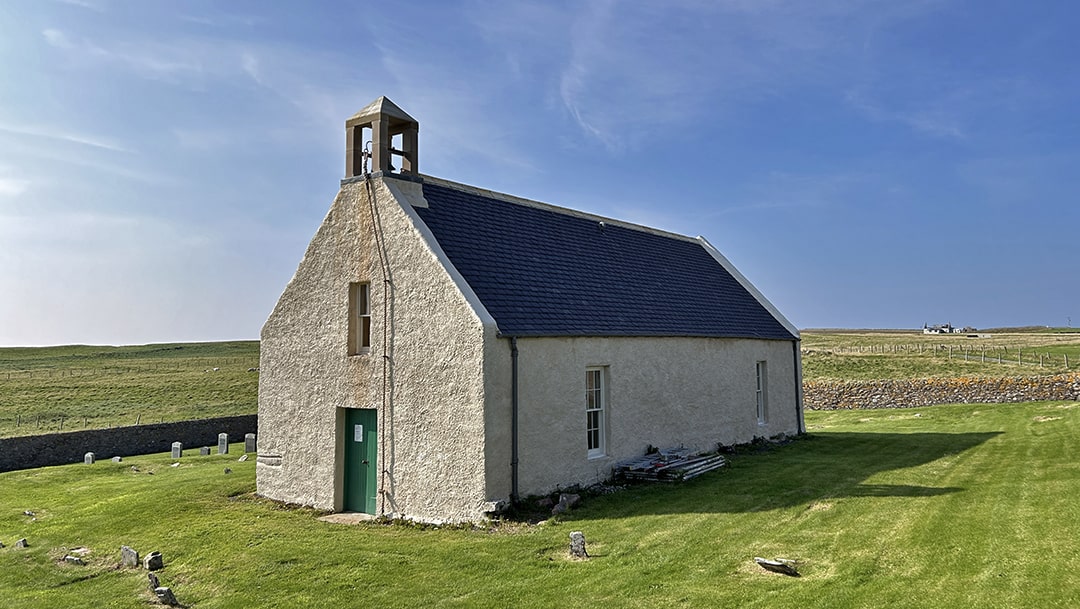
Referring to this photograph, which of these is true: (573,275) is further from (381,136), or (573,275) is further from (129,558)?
(129,558)

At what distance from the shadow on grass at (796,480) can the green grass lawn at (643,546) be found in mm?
87

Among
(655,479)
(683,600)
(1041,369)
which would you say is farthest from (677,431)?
(1041,369)

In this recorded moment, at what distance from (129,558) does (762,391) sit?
60.1 feet

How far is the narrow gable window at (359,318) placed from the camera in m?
14.8

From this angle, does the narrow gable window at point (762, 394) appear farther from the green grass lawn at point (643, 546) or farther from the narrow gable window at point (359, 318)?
A: the narrow gable window at point (359, 318)

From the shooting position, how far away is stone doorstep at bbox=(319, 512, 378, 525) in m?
13.5

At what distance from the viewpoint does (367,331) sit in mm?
15000

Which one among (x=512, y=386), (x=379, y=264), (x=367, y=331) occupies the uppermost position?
(x=379, y=264)

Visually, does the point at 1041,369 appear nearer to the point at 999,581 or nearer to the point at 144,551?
the point at 999,581

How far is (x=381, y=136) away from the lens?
49.2 ft

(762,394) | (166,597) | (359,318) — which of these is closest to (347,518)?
(359,318)

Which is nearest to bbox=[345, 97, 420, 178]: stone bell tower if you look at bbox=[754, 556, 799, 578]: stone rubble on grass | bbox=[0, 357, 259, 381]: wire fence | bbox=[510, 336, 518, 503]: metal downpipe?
bbox=[510, 336, 518, 503]: metal downpipe

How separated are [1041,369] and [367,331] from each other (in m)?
41.8

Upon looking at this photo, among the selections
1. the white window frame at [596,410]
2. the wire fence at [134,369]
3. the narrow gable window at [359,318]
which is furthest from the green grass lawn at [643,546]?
the wire fence at [134,369]
